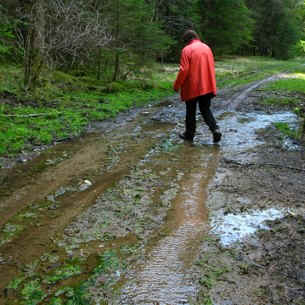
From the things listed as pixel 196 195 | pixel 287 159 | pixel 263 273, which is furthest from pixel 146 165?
pixel 263 273

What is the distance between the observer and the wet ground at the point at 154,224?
2.85m

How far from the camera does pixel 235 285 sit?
2.87 metres

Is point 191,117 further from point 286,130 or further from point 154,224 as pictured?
point 154,224

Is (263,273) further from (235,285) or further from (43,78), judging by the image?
(43,78)

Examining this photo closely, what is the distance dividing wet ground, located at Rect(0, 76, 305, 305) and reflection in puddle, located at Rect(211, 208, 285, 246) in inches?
0.4

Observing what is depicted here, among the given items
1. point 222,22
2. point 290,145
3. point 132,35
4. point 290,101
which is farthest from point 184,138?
point 222,22

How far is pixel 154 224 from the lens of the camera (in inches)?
153

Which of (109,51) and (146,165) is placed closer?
(146,165)

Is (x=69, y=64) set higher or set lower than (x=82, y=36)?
lower

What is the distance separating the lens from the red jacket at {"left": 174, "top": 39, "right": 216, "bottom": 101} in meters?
6.93

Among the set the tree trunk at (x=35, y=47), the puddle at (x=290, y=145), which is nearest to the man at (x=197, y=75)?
the puddle at (x=290, y=145)

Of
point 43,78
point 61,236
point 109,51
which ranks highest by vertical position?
point 109,51

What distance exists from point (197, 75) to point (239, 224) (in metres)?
3.85

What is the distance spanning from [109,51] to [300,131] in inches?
360
